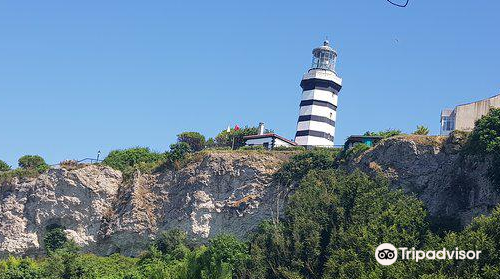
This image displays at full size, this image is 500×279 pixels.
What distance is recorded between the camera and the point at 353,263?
3875 cm

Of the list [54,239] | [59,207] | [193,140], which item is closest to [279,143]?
[193,140]

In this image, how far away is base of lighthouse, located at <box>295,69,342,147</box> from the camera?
240 ft

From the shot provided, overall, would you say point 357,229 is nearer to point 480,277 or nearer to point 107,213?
point 480,277

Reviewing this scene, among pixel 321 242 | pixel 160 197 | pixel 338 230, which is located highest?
pixel 160 197

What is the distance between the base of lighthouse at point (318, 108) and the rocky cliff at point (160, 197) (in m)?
15.3

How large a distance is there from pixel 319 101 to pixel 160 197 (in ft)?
71.7

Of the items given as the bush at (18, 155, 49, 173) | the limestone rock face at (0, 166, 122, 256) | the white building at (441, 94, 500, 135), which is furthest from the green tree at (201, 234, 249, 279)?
the bush at (18, 155, 49, 173)

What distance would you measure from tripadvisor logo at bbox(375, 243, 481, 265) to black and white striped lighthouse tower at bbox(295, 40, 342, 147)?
33578 mm

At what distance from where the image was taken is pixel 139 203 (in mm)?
57062

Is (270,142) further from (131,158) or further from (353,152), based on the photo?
(353,152)

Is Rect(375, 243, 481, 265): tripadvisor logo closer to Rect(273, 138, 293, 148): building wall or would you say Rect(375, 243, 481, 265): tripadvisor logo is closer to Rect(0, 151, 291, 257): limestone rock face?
Rect(0, 151, 291, 257): limestone rock face

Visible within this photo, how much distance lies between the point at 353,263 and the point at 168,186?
2215cm

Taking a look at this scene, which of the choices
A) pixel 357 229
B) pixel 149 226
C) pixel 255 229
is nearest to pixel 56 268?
pixel 149 226

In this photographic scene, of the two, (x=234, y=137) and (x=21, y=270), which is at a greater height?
(x=234, y=137)
